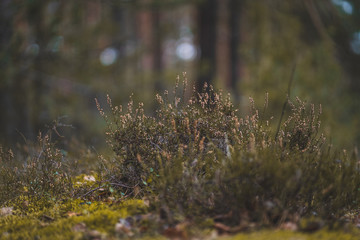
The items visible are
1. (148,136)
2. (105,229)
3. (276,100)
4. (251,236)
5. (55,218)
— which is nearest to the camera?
(251,236)

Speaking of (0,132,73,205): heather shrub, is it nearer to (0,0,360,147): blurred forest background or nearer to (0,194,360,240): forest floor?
(0,194,360,240): forest floor

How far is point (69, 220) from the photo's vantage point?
242 cm

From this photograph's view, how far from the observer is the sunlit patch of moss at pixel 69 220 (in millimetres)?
2254

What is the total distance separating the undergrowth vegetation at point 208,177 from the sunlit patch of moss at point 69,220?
0.03 m

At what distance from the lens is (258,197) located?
2312 millimetres

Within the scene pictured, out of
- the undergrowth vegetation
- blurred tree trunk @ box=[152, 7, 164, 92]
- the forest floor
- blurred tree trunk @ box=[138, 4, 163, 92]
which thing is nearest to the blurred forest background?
blurred tree trunk @ box=[138, 4, 163, 92]

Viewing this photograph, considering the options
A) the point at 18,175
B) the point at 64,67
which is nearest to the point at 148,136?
the point at 18,175

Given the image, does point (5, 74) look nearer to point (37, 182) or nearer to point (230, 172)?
point (37, 182)

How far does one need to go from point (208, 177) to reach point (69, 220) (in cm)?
114

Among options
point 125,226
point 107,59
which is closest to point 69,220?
point 125,226

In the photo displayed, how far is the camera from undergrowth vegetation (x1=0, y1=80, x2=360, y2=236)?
7.39 ft

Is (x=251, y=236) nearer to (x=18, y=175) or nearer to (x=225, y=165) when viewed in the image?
(x=225, y=165)

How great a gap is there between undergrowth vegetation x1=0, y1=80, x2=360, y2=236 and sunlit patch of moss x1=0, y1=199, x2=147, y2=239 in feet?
0.09

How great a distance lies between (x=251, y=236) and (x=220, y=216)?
40cm
